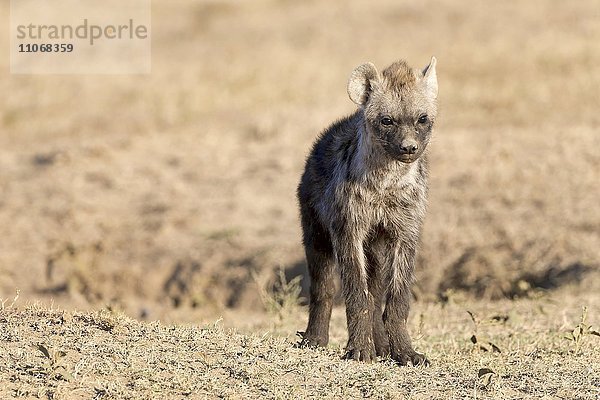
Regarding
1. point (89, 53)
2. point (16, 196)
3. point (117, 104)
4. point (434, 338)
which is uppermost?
point (89, 53)

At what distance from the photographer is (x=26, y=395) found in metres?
4.86

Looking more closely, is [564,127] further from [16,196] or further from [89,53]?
[89,53]

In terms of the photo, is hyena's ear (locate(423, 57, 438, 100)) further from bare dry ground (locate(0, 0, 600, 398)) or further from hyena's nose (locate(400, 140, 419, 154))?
bare dry ground (locate(0, 0, 600, 398))

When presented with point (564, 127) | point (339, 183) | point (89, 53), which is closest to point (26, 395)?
point (339, 183)

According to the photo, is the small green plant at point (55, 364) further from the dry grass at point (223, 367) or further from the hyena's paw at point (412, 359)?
the hyena's paw at point (412, 359)

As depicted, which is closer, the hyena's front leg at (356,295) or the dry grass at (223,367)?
the dry grass at (223,367)

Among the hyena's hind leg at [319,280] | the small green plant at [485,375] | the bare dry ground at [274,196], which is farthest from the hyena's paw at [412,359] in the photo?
the hyena's hind leg at [319,280]

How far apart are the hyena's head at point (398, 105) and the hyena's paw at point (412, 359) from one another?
3.88ft

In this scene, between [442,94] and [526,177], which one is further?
[442,94]

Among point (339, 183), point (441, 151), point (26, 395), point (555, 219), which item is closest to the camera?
point (26, 395)

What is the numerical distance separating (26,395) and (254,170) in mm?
9068

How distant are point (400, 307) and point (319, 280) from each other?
800 mm

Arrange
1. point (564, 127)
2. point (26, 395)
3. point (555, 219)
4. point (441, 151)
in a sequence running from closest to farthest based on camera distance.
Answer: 1. point (26, 395)
2. point (555, 219)
3. point (441, 151)
4. point (564, 127)

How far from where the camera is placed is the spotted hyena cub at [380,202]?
630 cm
